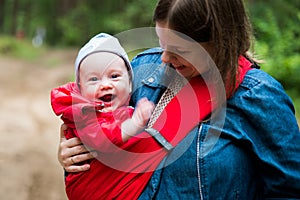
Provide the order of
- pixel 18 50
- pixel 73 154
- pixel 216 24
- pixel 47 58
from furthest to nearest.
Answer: pixel 18 50 → pixel 47 58 → pixel 73 154 → pixel 216 24

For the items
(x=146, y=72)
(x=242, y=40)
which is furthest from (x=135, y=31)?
(x=242, y=40)

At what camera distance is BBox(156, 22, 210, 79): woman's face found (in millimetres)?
1421

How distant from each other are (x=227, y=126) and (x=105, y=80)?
0.44 meters

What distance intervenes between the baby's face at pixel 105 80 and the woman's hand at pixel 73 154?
0.53ft

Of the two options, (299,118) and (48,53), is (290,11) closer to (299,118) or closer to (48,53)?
(299,118)

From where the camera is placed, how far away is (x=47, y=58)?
480 inches

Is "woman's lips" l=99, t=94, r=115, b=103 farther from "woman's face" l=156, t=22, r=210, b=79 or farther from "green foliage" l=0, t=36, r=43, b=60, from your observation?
"green foliage" l=0, t=36, r=43, b=60

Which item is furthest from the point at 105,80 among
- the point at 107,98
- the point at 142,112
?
the point at 142,112

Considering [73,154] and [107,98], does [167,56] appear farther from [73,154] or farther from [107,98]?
[73,154]

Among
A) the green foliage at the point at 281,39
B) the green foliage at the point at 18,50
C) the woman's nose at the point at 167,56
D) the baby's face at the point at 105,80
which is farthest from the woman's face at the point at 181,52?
the green foliage at the point at 18,50

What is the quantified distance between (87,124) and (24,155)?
12.3ft

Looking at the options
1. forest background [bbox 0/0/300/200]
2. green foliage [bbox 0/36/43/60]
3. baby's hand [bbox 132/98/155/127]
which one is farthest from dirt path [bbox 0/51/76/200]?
baby's hand [bbox 132/98/155/127]

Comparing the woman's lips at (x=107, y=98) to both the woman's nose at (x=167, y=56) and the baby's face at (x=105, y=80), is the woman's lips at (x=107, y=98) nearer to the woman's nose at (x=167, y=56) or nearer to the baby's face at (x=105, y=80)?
the baby's face at (x=105, y=80)

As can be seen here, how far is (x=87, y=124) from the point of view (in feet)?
5.13
